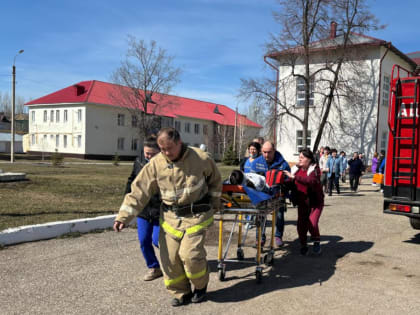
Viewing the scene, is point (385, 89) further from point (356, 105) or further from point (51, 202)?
point (51, 202)

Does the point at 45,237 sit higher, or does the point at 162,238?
the point at 162,238

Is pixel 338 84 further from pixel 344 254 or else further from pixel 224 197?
pixel 224 197

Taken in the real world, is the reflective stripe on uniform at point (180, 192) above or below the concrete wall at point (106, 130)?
below

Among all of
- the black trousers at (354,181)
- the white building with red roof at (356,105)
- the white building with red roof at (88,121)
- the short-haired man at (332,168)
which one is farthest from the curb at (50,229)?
the white building with red roof at (88,121)

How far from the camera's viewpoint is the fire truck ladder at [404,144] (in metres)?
7.12

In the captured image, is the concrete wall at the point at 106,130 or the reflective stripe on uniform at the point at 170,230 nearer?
the reflective stripe on uniform at the point at 170,230

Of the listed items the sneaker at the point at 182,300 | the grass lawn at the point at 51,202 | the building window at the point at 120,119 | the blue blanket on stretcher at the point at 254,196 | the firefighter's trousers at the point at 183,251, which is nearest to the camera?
the firefighter's trousers at the point at 183,251

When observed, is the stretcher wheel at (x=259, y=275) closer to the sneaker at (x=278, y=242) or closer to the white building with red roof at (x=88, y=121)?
the sneaker at (x=278, y=242)

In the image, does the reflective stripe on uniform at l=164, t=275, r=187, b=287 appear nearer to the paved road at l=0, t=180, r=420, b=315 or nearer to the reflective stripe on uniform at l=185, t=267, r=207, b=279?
the reflective stripe on uniform at l=185, t=267, r=207, b=279

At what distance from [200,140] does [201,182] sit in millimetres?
56833

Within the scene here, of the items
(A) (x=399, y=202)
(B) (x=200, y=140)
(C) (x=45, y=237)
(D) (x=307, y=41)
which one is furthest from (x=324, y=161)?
(B) (x=200, y=140)

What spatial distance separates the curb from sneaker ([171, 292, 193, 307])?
3523 millimetres

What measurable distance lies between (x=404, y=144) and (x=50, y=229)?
633 centimetres

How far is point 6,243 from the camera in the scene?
643 centimetres
